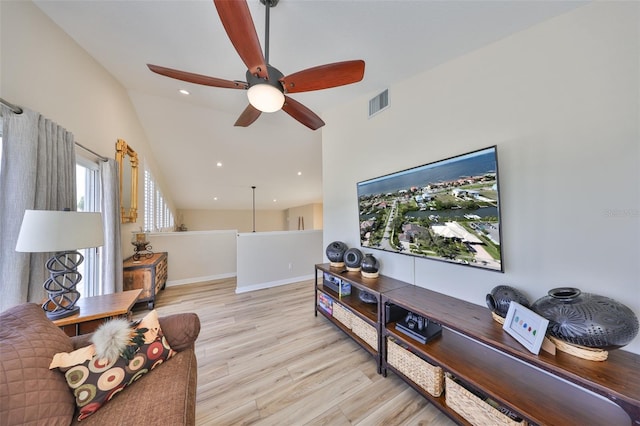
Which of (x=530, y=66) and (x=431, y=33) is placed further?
(x=431, y=33)

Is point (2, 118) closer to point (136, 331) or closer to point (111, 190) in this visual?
point (111, 190)

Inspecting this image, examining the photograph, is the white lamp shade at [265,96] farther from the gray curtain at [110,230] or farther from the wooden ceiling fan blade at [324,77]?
the gray curtain at [110,230]

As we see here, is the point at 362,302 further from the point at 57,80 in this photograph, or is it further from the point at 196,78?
the point at 57,80

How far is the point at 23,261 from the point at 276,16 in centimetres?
242

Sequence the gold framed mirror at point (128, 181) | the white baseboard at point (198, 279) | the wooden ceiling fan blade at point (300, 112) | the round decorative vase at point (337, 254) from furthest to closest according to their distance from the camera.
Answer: the white baseboard at point (198, 279)
the gold framed mirror at point (128, 181)
the round decorative vase at point (337, 254)
the wooden ceiling fan blade at point (300, 112)

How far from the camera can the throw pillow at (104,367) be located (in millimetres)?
919

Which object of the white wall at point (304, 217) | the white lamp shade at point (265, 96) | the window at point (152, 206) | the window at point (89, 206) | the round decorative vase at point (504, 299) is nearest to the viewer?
the round decorative vase at point (504, 299)

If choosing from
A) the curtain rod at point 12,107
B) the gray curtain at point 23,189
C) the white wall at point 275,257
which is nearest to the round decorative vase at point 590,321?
the gray curtain at point 23,189

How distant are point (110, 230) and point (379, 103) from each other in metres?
3.46

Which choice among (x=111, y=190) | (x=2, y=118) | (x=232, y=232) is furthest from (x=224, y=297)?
(x=2, y=118)

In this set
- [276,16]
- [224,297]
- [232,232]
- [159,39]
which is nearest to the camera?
[276,16]

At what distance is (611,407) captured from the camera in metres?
1.04

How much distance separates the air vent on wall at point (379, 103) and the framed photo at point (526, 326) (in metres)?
2.06

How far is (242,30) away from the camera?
3.51 feet
